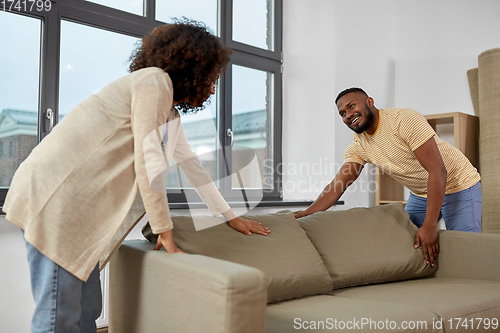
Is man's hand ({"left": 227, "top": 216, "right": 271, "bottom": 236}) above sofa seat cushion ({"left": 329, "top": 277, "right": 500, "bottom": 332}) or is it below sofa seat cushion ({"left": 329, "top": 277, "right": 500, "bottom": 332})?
above

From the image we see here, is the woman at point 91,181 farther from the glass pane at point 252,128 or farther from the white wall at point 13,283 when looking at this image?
the glass pane at point 252,128

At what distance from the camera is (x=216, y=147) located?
3053mm

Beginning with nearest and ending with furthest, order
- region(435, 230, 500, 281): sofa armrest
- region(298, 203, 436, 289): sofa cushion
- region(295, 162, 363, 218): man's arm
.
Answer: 1. region(298, 203, 436, 289): sofa cushion
2. region(435, 230, 500, 281): sofa armrest
3. region(295, 162, 363, 218): man's arm

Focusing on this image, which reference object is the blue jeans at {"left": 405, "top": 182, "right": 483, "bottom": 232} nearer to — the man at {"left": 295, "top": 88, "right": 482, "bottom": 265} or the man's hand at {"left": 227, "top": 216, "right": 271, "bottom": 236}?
the man at {"left": 295, "top": 88, "right": 482, "bottom": 265}

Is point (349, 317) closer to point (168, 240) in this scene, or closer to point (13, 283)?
point (168, 240)

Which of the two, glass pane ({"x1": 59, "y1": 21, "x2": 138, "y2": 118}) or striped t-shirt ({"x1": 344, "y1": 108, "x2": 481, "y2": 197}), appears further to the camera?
glass pane ({"x1": 59, "y1": 21, "x2": 138, "y2": 118})

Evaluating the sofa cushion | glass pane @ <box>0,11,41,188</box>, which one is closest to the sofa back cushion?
the sofa cushion

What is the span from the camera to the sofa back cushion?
1608 millimetres

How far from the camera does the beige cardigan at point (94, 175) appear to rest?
1.13 m

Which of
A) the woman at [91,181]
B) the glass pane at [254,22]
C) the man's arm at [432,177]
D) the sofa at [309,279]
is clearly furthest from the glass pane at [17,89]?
the man's arm at [432,177]

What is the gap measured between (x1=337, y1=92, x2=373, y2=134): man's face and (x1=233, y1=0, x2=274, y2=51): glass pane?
51.6 inches

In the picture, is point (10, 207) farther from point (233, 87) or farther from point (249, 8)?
point (249, 8)

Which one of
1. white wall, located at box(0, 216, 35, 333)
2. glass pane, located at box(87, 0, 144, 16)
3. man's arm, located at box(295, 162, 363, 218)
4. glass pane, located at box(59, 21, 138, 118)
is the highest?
glass pane, located at box(87, 0, 144, 16)

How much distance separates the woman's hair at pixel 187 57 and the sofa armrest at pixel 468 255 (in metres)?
1.47
